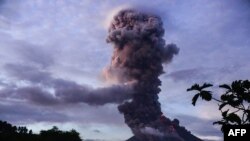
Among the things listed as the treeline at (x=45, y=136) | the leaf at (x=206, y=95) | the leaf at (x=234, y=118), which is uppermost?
the treeline at (x=45, y=136)

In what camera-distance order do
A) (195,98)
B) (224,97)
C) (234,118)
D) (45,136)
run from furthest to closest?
Answer: (45,136) < (195,98) < (224,97) < (234,118)

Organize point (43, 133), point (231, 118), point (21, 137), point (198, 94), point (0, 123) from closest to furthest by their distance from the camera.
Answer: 1. point (231, 118)
2. point (198, 94)
3. point (21, 137)
4. point (43, 133)
5. point (0, 123)

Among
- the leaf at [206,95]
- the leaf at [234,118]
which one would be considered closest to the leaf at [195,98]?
the leaf at [206,95]

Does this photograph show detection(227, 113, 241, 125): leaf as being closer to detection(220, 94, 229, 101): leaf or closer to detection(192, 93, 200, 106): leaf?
detection(220, 94, 229, 101): leaf

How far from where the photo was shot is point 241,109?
1228 inches

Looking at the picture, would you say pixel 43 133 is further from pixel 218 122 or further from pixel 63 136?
pixel 218 122

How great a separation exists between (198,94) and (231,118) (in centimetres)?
327

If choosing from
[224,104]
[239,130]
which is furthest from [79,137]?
[239,130]

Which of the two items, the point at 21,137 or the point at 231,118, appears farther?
the point at 21,137

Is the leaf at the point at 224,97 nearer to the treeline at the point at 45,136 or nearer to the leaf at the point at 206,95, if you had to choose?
the leaf at the point at 206,95

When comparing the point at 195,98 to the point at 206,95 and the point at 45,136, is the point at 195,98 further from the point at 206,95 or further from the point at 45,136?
the point at 45,136

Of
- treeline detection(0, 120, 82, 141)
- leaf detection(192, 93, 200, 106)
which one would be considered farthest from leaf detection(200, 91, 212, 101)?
treeline detection(0, 120, 82, 141)

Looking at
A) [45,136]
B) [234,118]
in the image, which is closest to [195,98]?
[234,118]

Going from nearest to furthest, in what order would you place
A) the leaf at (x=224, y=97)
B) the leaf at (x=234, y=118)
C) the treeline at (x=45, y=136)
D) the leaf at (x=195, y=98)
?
the leaf at (x=234, y=118)
the leaf at (x=224, y=97)
the leaf at (x=195, y=98)
the treeline at (x=45, y=136)
